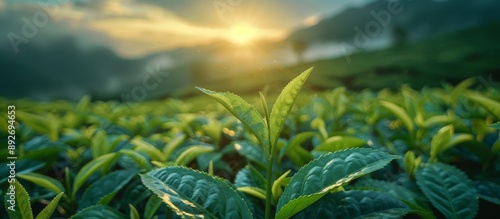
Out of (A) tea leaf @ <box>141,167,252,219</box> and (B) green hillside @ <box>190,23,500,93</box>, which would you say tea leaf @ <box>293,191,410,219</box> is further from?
(B) green hillside @ <box>190,23,500,93</box>

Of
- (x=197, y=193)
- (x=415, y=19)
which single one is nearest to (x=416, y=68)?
(x=197, y=193)

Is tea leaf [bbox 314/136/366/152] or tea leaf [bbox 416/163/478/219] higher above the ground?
tea leaf [bbox 314/136/366/152]

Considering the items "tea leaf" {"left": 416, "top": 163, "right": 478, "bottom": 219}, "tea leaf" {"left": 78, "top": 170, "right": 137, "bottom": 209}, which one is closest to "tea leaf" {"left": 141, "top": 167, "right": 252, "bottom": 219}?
"tea leaf" {"left": 78, "top": 170, "right": 137, "bottom": 209}

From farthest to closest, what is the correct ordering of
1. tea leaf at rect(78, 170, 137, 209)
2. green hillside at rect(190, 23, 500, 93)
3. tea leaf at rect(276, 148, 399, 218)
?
green hillside at rect(190, 23, 500, 93) < tea leaf at rect(78, 170, 137, 209) < tea leaf at rect(276, 148, 399, 218)

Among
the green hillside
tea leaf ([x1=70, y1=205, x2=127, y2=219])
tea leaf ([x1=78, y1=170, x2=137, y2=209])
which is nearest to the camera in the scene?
tea leaf ([x1=70, y1=205, x2=127, y2=219])

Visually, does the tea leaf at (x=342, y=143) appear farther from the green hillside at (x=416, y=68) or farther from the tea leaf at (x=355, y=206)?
the green hillside at (x=416, y=68)

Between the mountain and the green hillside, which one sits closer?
the green hillside

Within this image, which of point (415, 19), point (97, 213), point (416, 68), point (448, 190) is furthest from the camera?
point (415, 19)

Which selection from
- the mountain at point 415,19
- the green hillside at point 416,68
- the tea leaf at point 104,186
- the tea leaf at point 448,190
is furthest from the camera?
the mountain at point 415,19

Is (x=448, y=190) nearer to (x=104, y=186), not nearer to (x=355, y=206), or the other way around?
(x=355, y=206)

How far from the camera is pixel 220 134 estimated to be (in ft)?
6.62

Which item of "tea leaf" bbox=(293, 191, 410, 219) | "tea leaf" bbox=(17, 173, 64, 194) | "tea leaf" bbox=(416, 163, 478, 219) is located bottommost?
"tea leaf" bbox=(416, 163, 478, 219)

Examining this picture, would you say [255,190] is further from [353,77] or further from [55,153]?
[353,77]

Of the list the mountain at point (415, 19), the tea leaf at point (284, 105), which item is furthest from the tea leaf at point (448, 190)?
the mountain at point (415, 19)
